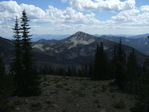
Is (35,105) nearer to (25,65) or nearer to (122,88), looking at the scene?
(25,65)

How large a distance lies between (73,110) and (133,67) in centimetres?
1363

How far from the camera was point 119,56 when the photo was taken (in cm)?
2520

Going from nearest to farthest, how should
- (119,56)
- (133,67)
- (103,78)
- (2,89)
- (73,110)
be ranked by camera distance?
(2,89)
(73,110)
(133,67)
(119,56)
(103,78)

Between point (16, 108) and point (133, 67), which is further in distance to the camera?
point (133, 67)

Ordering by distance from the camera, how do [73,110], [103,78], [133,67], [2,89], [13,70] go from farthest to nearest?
[103,78] → [133,67] → [13,70] → [73,110] → [2,89]

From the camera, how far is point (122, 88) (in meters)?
22.4

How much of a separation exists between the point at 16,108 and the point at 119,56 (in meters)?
20.9

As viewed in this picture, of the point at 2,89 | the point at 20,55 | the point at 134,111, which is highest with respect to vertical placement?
the point at 20,55

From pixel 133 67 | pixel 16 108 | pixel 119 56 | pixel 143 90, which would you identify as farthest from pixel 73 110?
pixel 119 56

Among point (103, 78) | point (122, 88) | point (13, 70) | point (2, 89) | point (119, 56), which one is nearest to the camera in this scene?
point (2, 89)

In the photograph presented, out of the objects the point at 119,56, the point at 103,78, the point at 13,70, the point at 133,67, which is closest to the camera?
the point at 13,70

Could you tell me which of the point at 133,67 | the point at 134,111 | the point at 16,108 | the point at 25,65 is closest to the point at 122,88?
the point at 133,67

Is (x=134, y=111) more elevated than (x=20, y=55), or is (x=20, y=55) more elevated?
(x=20, y=55)

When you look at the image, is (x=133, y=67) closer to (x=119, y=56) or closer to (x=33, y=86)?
(x=119, y=56)
